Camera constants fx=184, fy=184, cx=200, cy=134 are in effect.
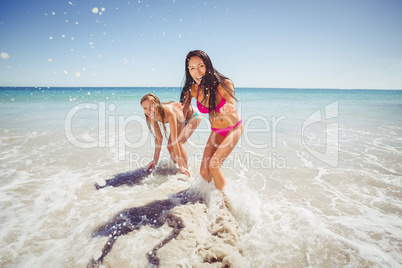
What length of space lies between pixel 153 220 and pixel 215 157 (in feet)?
4.27

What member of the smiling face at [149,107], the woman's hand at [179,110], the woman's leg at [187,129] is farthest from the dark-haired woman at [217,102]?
the woman's leg at [187,129]

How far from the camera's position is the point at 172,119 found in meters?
3.74

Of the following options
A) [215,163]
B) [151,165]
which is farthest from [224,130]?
[151,165]

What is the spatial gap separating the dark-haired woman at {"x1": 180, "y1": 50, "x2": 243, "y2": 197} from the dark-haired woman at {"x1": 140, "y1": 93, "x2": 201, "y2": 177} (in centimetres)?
89

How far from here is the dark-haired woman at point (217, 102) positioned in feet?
9.13

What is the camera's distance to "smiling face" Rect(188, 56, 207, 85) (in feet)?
9.14

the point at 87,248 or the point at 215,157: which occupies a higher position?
the point at 215,157

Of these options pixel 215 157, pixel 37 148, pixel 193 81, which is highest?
pixel 193 81

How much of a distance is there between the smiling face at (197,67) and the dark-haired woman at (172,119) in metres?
1.01

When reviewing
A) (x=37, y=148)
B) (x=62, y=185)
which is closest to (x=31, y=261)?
(x=62, y=185)

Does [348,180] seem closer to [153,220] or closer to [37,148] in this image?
[153,220]

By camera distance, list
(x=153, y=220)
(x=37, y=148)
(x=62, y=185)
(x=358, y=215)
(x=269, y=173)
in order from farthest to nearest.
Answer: (x=37, y=148)
(x=269, y=173)
(x=62, y=185)
(x=358, y=215)
(x=153, y=220)

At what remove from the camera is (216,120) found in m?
3.03

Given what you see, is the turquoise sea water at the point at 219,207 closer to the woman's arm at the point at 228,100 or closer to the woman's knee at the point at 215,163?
the woman's knee at the point at 215,163
